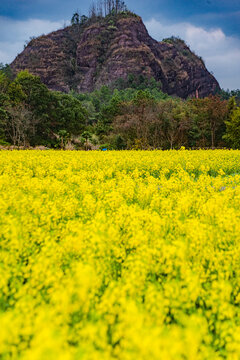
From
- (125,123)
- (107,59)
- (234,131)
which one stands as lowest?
(234,131)

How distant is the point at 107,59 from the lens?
101750 millimetres

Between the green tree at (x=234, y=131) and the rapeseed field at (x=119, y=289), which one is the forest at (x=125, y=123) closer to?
the green tree at (x=234, y=131)

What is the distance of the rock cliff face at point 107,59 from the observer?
97.4 meters

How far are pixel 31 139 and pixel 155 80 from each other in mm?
66533

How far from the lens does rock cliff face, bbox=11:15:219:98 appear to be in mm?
97375

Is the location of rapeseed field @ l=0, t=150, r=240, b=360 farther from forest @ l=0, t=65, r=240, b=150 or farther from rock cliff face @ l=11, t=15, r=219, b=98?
rock cliff face @ l=11, t=15, r=219, b=98

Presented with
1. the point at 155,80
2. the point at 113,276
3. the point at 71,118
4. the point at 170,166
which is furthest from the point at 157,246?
the point at 155,80

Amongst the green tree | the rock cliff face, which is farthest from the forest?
the rock cliff face

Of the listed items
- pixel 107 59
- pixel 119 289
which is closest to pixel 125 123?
pixel 119 289

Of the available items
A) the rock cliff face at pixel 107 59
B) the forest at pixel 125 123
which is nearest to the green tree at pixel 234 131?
the forest at pixel 125 123

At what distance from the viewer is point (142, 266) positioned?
2.84 m

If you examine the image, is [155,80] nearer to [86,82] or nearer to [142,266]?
[86,82]

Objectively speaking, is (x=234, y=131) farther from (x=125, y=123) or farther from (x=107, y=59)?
(x=107, y=59)

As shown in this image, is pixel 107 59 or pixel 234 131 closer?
pixel 234 131
